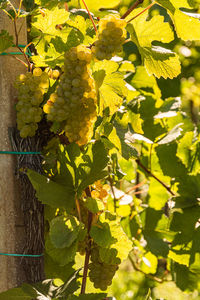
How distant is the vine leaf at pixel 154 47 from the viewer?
0.96 meters

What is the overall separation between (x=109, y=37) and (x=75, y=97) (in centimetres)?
14

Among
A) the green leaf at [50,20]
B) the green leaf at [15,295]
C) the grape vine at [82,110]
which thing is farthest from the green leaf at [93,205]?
the green leaf at [50,20]

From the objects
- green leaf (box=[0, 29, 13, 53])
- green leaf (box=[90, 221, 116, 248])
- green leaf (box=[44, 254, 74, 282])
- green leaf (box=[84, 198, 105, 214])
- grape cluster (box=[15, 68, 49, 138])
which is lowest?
green leaf (box=[44, 254, 74, 282])

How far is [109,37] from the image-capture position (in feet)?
2.89

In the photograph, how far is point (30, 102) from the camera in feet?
3.24

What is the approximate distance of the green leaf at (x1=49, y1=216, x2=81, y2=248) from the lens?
35.2 inches

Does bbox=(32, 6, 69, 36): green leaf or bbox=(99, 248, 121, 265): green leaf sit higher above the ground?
bbox=(32, 6, 69, 36): green leaf

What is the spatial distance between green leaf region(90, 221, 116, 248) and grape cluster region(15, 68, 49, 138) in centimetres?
25

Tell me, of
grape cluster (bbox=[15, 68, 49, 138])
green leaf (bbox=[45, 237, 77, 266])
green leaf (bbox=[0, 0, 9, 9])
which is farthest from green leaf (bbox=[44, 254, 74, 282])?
green leaf (bbox=[0, 0, 9, 9])

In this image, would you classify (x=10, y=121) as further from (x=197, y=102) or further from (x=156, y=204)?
(x=197, y=102)

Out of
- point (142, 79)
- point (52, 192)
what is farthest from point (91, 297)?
point (142, 79)

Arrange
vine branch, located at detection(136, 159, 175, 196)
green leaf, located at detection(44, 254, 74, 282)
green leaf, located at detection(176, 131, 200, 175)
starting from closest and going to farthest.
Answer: green leaf, located at detection(44, 254, 74, 282) → green leaf, located at detection(176, 131, 200, 175) → vine branch, located at detection(136, 159, 175, 196)

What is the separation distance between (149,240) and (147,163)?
27cm

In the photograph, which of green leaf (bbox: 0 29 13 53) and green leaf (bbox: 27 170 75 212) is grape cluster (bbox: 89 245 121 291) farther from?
green leaf (bbox: 0 29 13 53)
